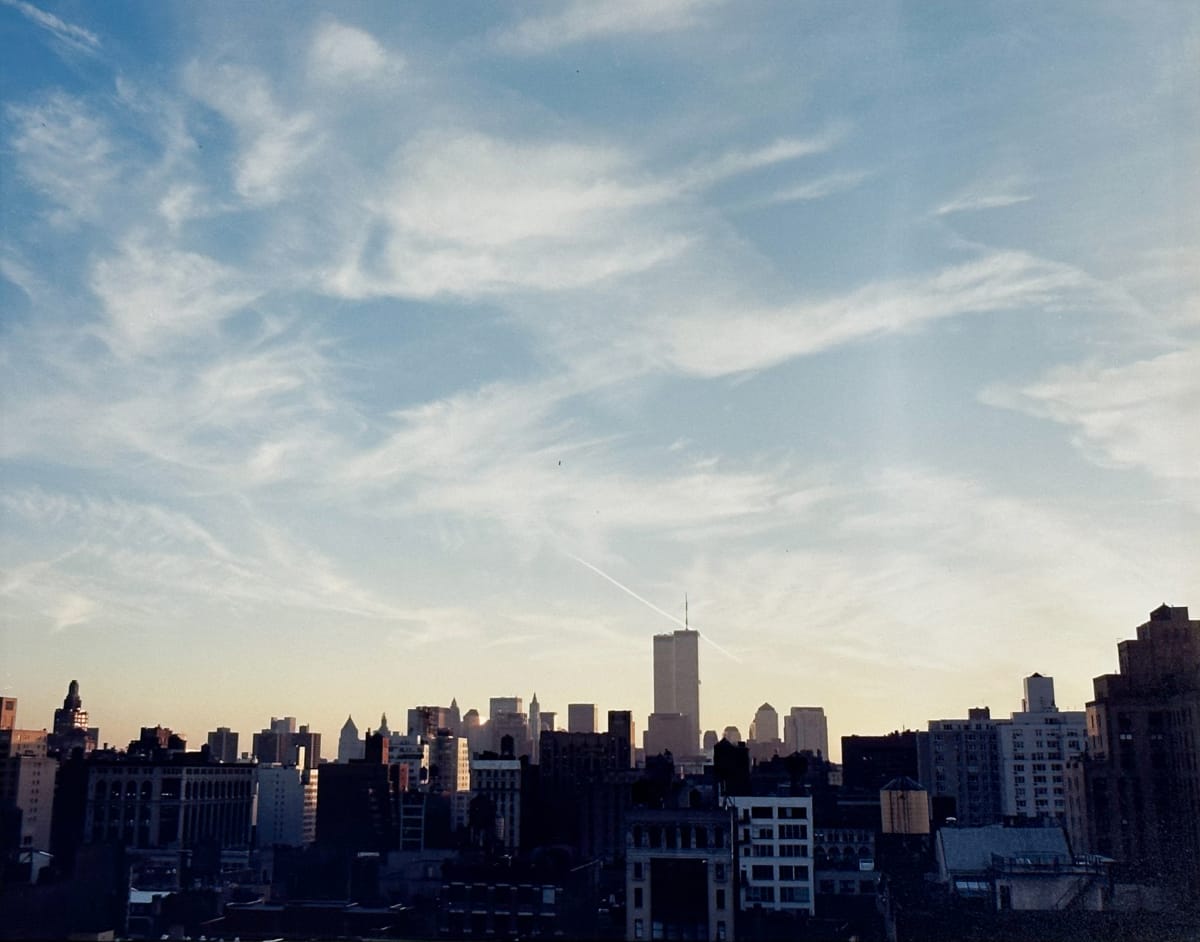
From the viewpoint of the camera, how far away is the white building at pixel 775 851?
239 feet

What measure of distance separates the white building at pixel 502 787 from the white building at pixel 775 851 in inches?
2140

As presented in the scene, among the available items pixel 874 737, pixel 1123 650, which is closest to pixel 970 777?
pixel 874 737

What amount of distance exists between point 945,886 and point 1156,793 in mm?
26497

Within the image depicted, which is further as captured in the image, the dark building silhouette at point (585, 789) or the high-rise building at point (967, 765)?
the high-rise building at point (967, 765)

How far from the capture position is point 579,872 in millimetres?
77625

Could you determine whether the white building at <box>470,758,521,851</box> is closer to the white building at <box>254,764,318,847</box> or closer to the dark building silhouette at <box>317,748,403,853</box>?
the dark building silhouette at <box>317,748,403,853</box>

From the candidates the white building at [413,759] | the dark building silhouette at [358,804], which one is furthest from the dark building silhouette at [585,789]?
the white building at [413,759]

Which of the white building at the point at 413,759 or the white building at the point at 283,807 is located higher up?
the white building at the point at 413,759

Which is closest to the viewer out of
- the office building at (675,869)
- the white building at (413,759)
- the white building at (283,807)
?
the office building at (675,869)

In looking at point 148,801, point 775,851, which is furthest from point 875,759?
point 148,801

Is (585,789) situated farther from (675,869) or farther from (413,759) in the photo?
(413,759)

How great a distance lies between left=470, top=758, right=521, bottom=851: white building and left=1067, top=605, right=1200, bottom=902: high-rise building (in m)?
54.9

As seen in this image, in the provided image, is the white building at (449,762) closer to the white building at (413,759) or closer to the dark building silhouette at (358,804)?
the white building at (413,759)

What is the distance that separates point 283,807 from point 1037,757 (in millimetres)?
102138
